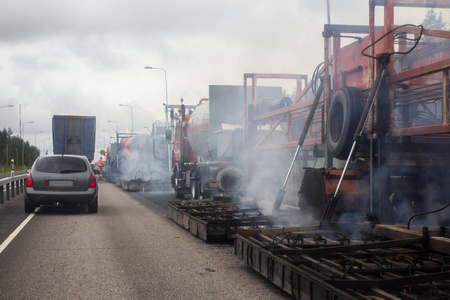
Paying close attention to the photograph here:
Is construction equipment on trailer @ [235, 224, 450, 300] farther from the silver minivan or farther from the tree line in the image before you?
the tree line

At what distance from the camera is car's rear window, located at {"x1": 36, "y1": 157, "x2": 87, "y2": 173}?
14.1 metres

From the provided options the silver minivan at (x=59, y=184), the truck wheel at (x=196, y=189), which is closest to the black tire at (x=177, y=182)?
the truck wheel at (x=196, y=189)

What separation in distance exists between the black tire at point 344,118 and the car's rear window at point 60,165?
8045 millimetres

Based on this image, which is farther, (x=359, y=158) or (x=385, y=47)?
(x=359, y=158)

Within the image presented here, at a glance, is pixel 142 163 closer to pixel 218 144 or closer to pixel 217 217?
pixel 218 144

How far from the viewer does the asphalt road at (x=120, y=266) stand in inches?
221

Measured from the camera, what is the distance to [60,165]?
559 inches

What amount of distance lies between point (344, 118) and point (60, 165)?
349 inches

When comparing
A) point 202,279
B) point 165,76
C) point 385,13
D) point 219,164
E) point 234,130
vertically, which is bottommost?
point 202,279

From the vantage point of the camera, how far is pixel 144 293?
18.2 ft

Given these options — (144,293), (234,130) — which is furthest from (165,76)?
(144,293)

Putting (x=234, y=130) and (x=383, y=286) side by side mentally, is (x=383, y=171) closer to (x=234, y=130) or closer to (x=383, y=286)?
(x=383, y=286)

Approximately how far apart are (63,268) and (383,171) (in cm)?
441

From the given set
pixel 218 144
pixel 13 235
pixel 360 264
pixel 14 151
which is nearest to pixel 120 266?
pixel 360 264
